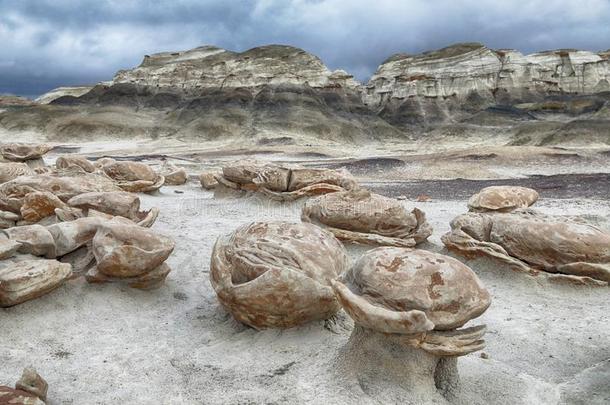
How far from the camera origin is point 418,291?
349 centimetres

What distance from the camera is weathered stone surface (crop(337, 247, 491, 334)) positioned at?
11.2 feet

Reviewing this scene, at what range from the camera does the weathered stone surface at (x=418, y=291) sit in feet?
11.2

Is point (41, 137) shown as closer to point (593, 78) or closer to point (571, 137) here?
point (571, 137)

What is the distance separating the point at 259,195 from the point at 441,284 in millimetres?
7440

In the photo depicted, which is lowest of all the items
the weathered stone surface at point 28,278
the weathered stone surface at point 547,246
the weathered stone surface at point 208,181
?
the weathered stone surface at point 208,181

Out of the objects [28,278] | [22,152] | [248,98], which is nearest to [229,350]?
[28,278]

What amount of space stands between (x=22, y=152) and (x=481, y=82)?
46.0 metres

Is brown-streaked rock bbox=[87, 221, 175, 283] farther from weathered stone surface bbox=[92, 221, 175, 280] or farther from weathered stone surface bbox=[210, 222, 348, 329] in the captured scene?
weathered stone surface bbox=[210, 222, 348, 329]

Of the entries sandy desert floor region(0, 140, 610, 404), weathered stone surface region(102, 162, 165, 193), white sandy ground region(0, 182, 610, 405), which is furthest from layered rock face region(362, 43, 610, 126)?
white sandy ground region(0, 182, 610, 405)

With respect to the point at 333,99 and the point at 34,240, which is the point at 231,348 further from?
the point at 333,99

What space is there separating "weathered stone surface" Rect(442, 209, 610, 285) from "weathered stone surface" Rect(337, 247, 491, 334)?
8.32 feet

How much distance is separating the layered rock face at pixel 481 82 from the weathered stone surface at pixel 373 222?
144 ft

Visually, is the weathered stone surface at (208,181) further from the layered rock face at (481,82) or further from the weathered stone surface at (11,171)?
Answer: the layered rock face at (481,82)

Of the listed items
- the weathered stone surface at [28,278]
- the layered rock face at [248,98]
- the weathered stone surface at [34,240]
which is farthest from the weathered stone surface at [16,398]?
the layered rock face at [248,98]
